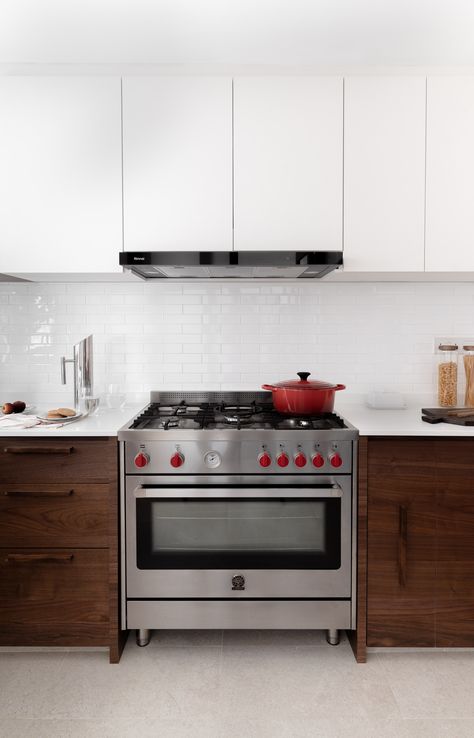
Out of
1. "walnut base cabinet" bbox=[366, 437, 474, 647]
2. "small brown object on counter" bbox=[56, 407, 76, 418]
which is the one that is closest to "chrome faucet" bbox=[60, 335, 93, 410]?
"small brown object on counter" bbox=[56, 407, 76, 418]

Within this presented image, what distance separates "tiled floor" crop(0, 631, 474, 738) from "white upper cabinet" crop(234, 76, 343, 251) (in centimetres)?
179

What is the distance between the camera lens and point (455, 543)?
222 centimetres

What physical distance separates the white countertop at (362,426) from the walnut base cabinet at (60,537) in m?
0.04

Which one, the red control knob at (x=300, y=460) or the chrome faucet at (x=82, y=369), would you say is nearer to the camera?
the red control knob at (x=300, y=460)

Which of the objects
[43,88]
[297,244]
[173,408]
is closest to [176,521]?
[173,408]

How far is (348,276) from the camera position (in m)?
2.59

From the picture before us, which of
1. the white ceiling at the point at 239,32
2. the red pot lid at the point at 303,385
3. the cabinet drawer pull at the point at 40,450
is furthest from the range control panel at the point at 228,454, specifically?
the white ceiling at the point at 239,32

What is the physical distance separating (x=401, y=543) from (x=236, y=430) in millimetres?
828

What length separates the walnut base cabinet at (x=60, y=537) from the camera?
2.20 m

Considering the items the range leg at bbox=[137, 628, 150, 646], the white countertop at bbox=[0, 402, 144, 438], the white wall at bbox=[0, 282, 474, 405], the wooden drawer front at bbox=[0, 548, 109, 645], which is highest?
the white wall at bbox=[0, 282, 474, 405]

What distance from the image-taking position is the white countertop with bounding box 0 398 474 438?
2.17 m

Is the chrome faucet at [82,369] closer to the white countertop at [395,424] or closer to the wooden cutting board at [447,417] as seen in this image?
the white countertop at [395,424]

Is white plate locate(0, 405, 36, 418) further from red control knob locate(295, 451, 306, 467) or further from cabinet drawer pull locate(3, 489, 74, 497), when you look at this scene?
red control knob locate(295, 451, 306, 467)

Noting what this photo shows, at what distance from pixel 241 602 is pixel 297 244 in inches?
62.2
